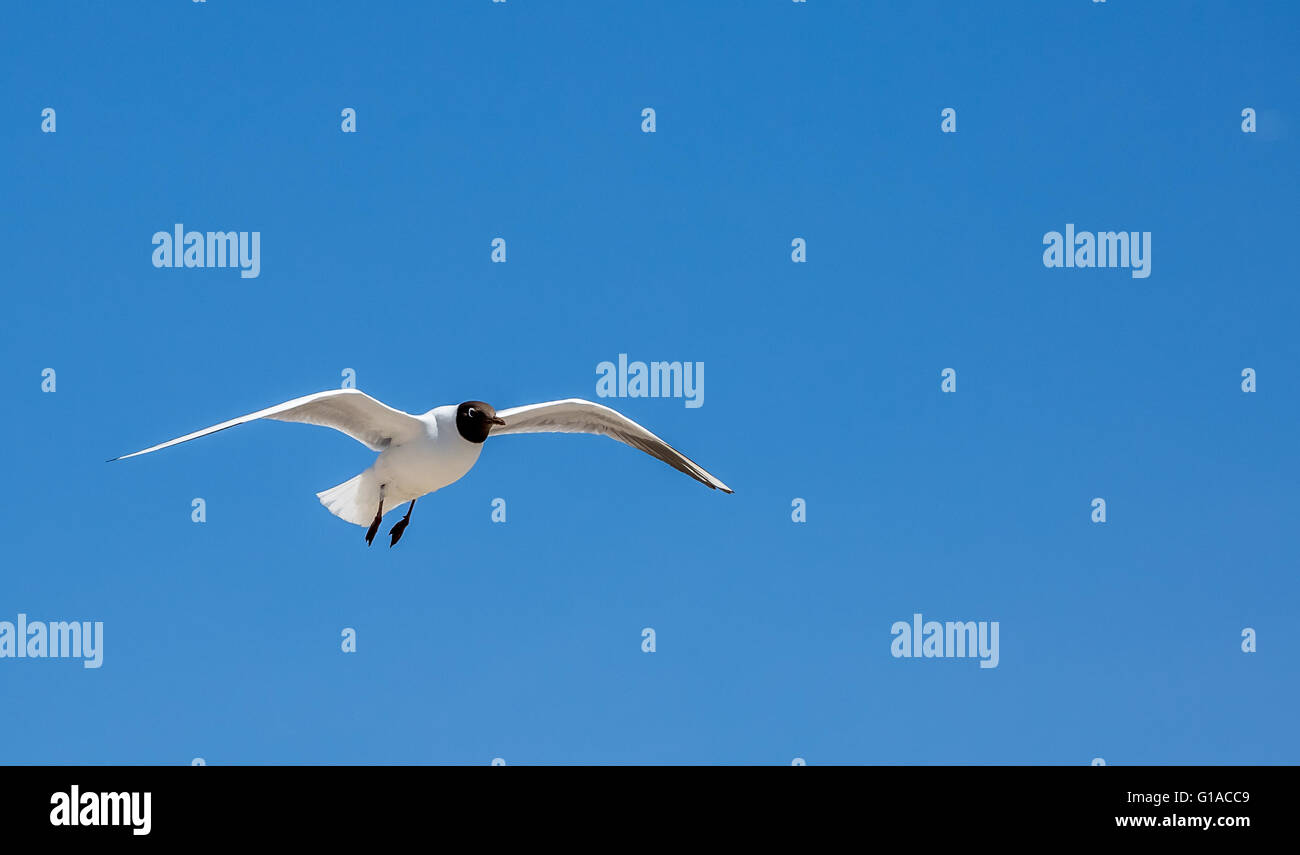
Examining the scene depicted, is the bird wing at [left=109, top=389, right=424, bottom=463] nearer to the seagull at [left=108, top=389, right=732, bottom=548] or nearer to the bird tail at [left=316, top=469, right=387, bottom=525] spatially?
the seagull at [left=108, top=389, right=732, bottom=548]

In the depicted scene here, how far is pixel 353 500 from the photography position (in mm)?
7285

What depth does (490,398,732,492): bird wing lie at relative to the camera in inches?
298

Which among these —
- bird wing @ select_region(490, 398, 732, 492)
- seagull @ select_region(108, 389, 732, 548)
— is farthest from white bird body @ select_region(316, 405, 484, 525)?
bird wing @ select_region(490, 398, 732, 492)

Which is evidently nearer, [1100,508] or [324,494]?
[324,494]

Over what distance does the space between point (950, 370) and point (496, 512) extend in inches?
160

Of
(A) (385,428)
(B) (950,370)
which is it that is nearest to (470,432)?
(A) (385,428)

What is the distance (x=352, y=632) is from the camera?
958 cm

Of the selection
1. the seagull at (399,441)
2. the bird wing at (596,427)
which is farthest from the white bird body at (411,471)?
the bird wing at (596,427)

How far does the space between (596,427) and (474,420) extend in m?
1.15

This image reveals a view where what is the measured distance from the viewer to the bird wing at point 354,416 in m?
6.60

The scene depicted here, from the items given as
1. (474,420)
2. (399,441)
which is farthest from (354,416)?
(474,420)

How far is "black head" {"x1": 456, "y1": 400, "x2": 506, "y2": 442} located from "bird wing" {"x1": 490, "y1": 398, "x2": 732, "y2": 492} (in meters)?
0.42

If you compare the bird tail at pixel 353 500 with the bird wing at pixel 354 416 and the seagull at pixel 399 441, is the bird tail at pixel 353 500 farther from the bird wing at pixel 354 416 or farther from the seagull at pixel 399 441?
the bird wing at pixel 354 416

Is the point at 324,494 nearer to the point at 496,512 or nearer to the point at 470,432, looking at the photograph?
the point at 470,432
